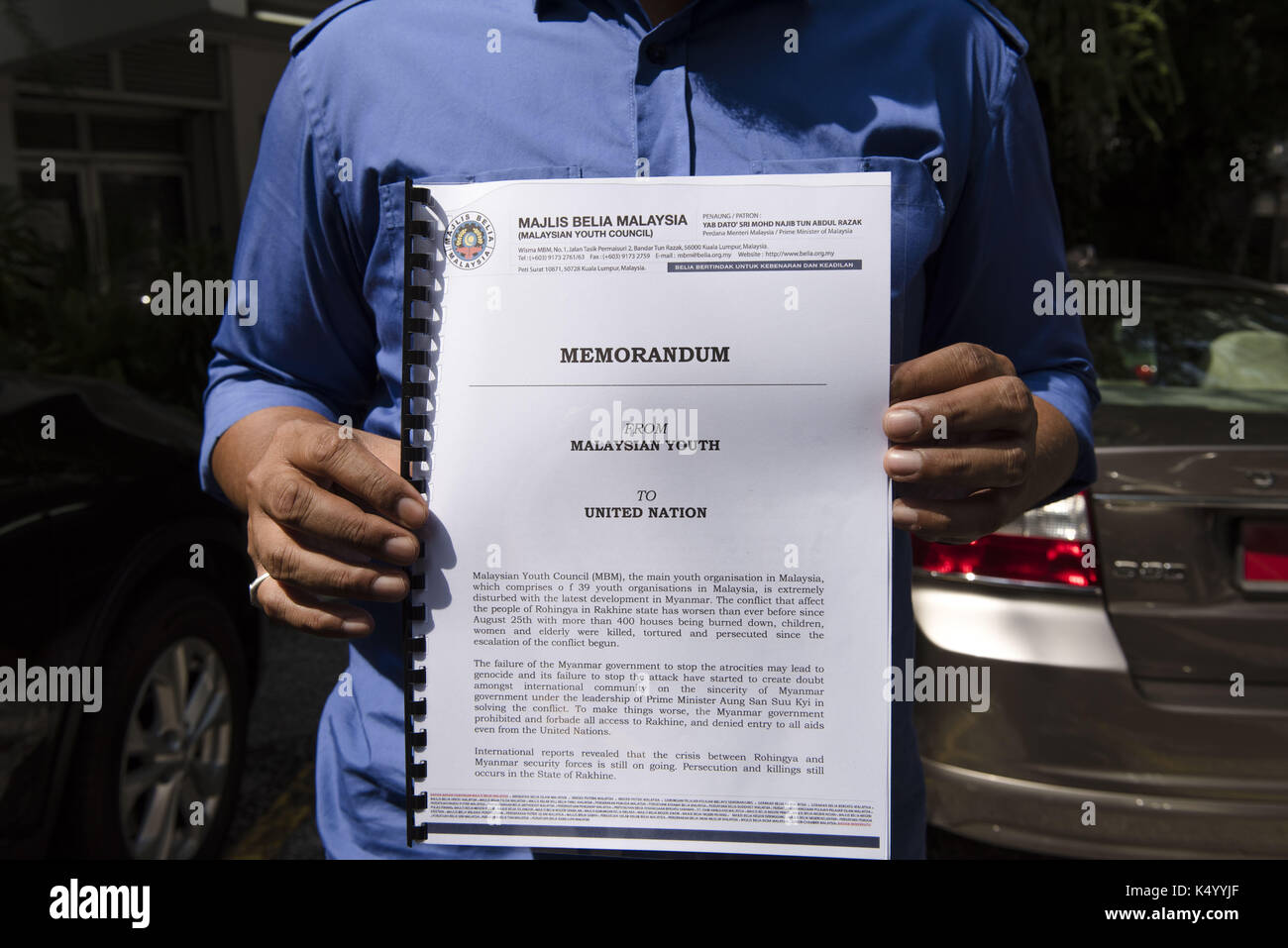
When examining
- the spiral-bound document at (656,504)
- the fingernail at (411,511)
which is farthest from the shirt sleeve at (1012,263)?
the fingernail at (411,511)

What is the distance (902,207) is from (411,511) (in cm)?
63

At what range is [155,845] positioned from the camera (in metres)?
3.04

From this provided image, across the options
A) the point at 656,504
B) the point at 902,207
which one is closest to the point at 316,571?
the point at 656,504

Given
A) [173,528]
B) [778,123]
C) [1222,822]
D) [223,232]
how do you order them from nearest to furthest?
[778,123]
[1222,822]
[173,528]
[223,232]

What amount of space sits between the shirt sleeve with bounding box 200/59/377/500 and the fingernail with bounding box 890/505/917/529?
0.70 m

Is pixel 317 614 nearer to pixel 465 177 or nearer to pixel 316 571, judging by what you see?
pixel 316 571

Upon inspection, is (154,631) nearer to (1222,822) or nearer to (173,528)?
(173,528)

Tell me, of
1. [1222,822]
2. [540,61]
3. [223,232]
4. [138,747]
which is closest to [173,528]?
[138,747]

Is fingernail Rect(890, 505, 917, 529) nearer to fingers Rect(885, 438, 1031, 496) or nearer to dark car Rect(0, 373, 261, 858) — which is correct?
fingers Rect(885, 438, 1031, 496)

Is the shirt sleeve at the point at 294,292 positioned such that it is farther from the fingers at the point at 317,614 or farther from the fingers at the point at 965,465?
the fingers at the point at 965,465

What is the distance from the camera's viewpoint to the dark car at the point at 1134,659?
2.70 m

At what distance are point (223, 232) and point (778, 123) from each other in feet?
37.7

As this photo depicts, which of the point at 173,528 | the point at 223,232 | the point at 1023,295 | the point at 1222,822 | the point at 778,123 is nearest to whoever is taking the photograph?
the point at 778,123

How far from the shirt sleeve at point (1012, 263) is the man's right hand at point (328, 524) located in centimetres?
71
